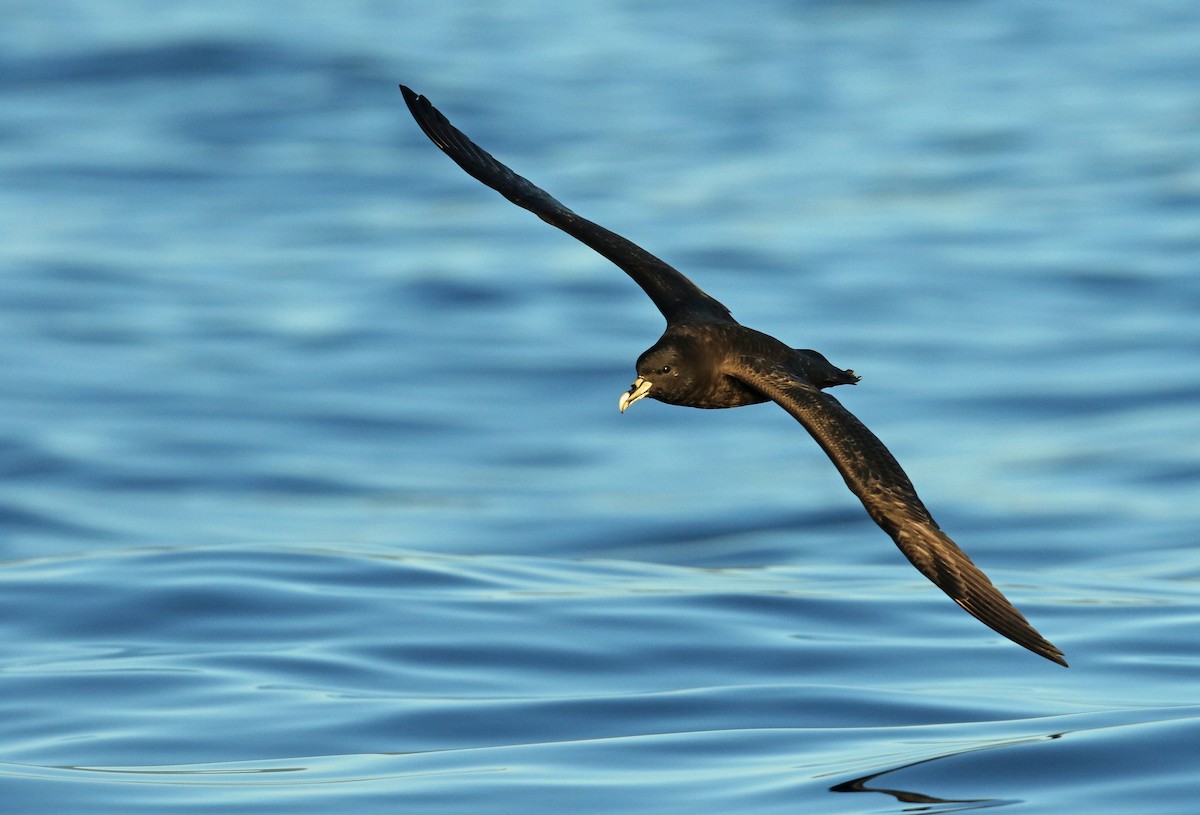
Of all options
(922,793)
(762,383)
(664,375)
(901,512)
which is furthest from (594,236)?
(922,793)

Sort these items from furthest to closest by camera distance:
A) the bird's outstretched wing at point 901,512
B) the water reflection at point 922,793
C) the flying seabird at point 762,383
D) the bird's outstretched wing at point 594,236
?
1. the bird's outstretched wing at point 594,236
2. the water reflection at point 922,793
3. the flying seabird at point 762,383
4. the bird's outstretched wing at point 901,512

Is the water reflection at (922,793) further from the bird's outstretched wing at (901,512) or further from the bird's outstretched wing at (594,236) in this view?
the bird's outstretched wing at (594,236)

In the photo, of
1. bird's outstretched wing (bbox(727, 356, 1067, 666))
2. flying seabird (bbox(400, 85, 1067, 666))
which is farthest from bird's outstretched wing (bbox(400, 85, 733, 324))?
bird's outstretched wing (bbox(727, 356, 1067, 666))

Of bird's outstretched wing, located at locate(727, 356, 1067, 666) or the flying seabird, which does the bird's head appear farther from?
bird's outstretched wing, located at locate(727, 356, 1067, 666)

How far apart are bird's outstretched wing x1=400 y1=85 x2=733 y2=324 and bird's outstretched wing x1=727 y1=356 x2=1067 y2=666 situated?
4.58 feet

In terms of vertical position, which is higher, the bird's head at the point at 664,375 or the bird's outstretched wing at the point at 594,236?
the bird's outstretched wing at the point at 594,236

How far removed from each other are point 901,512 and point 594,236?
Result: 275cm

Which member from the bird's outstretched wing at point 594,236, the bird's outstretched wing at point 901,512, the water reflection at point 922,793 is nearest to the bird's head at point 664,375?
the bird's outstretched wing at point 594,236

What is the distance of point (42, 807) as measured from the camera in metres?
8.55

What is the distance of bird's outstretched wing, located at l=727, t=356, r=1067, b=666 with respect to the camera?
7180 millimetres

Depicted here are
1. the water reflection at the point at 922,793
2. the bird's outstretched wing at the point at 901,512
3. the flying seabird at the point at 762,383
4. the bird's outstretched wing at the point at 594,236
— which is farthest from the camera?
the bird's outstretched wing at the point at 594,236

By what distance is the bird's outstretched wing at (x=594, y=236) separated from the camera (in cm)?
927

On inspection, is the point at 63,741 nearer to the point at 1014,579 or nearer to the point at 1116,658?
the point at 1116,658

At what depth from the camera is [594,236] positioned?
9.54 meters
